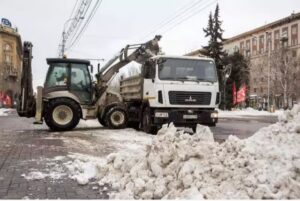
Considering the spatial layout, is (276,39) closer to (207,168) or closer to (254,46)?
(254,46)

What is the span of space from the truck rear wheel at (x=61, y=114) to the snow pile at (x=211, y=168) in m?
9.75

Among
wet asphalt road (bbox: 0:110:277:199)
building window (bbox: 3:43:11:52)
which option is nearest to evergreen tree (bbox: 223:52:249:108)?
wet asphalt road (bbox: 0:110:277:199)

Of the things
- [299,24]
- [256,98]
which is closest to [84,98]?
[256,98]

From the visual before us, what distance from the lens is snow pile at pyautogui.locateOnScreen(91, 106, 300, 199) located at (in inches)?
240

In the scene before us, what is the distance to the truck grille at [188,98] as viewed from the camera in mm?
16250

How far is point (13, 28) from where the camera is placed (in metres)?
97.0

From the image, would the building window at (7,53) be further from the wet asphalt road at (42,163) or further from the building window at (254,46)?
the wet asphalt road at (42,163)

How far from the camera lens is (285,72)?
60.9 metres

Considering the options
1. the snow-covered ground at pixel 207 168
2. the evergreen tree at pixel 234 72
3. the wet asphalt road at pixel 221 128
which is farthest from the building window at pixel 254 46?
the snow-covered ground at pixel 207 168

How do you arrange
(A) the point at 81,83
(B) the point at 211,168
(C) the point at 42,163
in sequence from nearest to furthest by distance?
1. (B) the point at 211,168
2. (C) the point at 42,163
3. (A) the point at 81,83

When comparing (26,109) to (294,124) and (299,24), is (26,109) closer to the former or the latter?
(294,124)

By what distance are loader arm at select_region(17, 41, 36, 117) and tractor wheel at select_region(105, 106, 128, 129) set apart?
296 cm

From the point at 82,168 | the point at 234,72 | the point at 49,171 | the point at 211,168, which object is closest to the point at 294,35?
the point at 234,72

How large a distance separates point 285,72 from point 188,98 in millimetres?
47397
